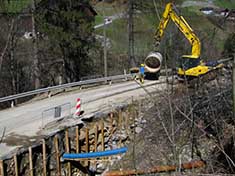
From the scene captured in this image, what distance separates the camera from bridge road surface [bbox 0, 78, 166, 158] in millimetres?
16139

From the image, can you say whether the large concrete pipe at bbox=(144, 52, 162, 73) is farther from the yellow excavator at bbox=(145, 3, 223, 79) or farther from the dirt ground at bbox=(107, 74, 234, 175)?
the dirt ground at bbox=(107, 74, 234, 175)

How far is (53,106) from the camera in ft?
65.7

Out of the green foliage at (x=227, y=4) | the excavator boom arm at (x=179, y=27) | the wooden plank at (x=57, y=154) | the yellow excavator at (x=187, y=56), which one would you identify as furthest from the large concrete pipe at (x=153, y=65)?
the green foliage at (x=227, y=4)

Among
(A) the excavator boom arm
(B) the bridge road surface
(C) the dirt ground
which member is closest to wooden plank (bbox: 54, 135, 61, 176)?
(B) the bridge road surface

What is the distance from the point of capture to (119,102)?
20.6m

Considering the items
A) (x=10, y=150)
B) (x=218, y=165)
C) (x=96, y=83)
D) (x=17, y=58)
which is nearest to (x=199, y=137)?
(x=218, y=165)

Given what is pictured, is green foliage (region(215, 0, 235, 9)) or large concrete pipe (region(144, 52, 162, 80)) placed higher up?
green foliage (region(215, 0, 235, 9))

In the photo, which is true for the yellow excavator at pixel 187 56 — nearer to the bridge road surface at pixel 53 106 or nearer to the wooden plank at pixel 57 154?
the bridge road surface at pixel 53 106

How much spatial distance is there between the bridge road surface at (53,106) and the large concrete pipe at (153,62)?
0.78 meters

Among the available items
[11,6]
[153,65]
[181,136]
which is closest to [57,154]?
[181,136]

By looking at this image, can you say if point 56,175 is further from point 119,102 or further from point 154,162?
point 119,102

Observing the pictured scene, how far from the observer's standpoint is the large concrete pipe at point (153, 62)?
77.2 ft

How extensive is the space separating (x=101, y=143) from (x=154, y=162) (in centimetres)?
276

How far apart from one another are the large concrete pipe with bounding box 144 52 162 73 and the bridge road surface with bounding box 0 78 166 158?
0.78m
